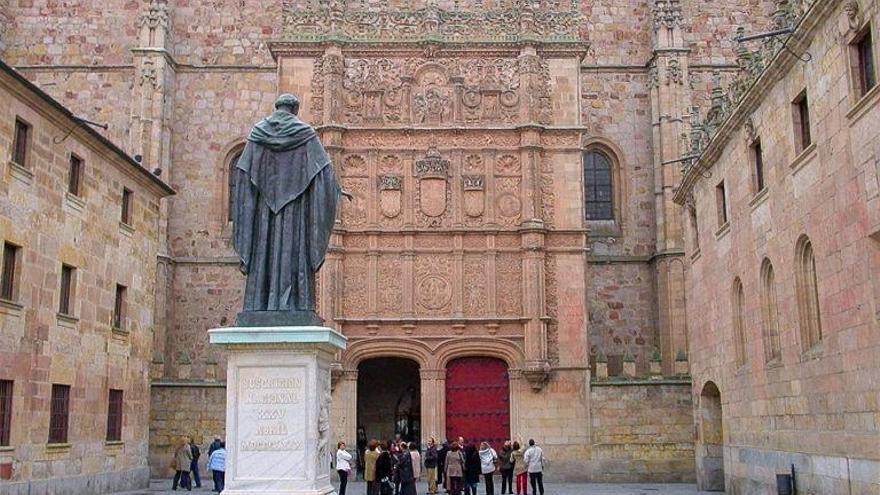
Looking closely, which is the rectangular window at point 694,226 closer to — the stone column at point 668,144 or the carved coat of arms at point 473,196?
the carved coat of arms at point 473,196

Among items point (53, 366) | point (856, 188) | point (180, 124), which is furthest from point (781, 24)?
point (180, 124)

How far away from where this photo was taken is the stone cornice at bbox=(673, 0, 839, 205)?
16.2 m

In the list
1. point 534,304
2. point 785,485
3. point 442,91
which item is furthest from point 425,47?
point 785,485

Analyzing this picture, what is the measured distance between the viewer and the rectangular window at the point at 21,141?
71.2 feet

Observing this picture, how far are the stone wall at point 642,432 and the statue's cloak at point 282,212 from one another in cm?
2082

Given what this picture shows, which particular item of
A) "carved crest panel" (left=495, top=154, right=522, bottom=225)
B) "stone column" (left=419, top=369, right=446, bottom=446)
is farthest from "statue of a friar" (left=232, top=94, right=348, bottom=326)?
"carved crest panel" (left=495, top=154, right=522, bottom=225)

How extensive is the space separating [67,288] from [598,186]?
21218 mm

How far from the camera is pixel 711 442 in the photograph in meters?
26.3

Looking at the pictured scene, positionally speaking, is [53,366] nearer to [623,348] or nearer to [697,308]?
[697,308]

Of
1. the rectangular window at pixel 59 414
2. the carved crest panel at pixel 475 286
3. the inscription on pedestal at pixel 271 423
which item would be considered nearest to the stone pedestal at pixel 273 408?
the inscription on pedestal at pixel 271 423

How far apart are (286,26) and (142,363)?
38.4ft

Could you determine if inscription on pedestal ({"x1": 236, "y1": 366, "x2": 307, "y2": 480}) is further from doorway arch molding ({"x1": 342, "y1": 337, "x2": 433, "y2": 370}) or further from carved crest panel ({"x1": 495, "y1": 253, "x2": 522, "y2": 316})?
carved crest panel ({"x1": 495, "y1": 253, "x2": 522, "y2": 316})

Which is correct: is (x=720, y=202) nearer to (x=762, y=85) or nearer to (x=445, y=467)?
(x=762, y=85)

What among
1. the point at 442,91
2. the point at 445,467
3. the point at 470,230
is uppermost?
the point at 442,91
